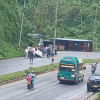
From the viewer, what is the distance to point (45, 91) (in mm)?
33969

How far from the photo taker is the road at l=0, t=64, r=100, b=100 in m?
30.6

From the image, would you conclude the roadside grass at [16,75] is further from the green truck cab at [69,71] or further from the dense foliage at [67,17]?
the dense foliage at [67,17]

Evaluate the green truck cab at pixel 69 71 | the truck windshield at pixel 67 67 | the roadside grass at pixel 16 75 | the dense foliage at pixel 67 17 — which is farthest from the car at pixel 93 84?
the dense foliage at pixel 67 17

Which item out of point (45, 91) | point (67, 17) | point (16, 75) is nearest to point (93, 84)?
point (45, 91)

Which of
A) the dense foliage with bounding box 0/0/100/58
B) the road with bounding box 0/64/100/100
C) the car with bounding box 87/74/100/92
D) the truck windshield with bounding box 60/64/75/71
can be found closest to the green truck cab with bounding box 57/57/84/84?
the truck windshield with bounding box 60/64/75/71

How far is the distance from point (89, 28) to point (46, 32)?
40.2ft

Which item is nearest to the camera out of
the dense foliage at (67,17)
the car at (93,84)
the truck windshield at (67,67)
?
the car at (93,84)

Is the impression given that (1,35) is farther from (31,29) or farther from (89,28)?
(89,28)

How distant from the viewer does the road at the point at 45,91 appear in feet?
100

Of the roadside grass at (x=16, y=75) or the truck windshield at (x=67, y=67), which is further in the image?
the truck windshield at (x=67, y=67)

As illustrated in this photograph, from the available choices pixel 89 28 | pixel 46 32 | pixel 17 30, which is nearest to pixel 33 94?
pixel 17 30

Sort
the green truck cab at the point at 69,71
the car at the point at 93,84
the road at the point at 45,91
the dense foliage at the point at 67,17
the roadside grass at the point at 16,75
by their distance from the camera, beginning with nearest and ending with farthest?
the road at the point at 45,91, the car at the point at 93,84, the roadside grass at the point at 16,75, the green truck cab at the point at 69,71, the dense foliage at the point at 67,17

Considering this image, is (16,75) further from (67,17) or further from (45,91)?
(67,17)

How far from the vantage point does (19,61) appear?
5528cm
